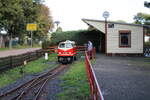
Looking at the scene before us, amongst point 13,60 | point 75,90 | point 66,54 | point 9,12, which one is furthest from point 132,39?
point 9,12

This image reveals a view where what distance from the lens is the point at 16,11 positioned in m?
40.7

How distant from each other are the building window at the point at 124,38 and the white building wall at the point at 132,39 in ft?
1.03

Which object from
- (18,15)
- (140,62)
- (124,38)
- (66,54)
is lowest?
(140,62)

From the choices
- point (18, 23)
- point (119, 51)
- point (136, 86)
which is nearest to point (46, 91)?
point (136, 86)

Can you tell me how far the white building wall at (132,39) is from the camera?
24.2 meters

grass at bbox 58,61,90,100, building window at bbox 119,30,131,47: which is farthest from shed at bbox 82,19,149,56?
grass at bbox 58,61,90,100

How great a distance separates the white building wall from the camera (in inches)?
951

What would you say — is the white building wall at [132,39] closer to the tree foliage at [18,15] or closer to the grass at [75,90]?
the grass at [75,90]

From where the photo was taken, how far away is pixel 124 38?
24500mm

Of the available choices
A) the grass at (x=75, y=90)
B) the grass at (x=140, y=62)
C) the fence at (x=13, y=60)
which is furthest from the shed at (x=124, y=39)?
the grass at (x=75, y=90)

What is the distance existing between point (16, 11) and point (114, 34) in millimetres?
22390

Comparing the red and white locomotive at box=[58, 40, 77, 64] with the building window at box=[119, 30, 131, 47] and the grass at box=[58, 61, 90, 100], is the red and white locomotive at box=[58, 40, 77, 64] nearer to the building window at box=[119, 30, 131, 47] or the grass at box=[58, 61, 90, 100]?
the building window at box=[119, 30, 131, 47]

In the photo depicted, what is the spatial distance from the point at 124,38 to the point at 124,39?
106 millimetres

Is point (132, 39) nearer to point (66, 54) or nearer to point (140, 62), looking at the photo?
point (140, 62)
